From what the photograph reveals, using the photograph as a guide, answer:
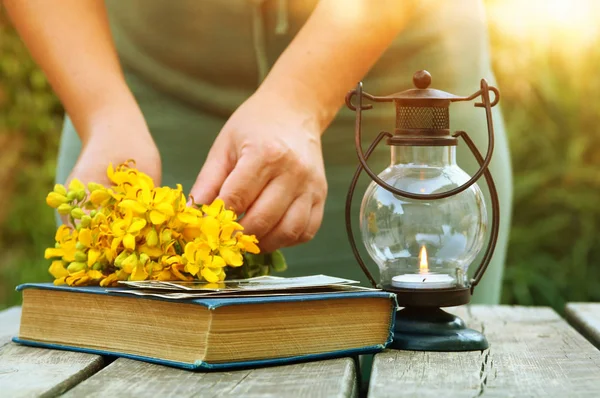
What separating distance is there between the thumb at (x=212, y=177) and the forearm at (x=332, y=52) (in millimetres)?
151

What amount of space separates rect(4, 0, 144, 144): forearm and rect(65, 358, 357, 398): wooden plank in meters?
0.66

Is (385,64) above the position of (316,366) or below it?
above

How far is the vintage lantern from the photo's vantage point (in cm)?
133

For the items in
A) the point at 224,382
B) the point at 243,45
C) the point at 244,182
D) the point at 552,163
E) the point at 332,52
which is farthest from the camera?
the point at 552,163

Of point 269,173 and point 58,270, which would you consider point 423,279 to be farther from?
point 58,270

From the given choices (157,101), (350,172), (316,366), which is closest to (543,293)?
(350,172)

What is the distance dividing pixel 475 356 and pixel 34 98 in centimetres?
436

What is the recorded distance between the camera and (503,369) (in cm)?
120

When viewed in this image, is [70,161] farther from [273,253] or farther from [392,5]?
[392,5]

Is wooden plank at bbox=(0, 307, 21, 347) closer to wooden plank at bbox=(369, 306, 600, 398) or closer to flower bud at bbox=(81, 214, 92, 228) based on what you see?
flower bud at bbox=(81, 214, 92, 228)

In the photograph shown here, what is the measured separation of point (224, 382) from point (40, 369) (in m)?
0.27

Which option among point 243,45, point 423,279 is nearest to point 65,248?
point 423,279

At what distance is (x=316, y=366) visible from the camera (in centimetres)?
119

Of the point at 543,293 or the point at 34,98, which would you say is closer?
the point at 543,293
